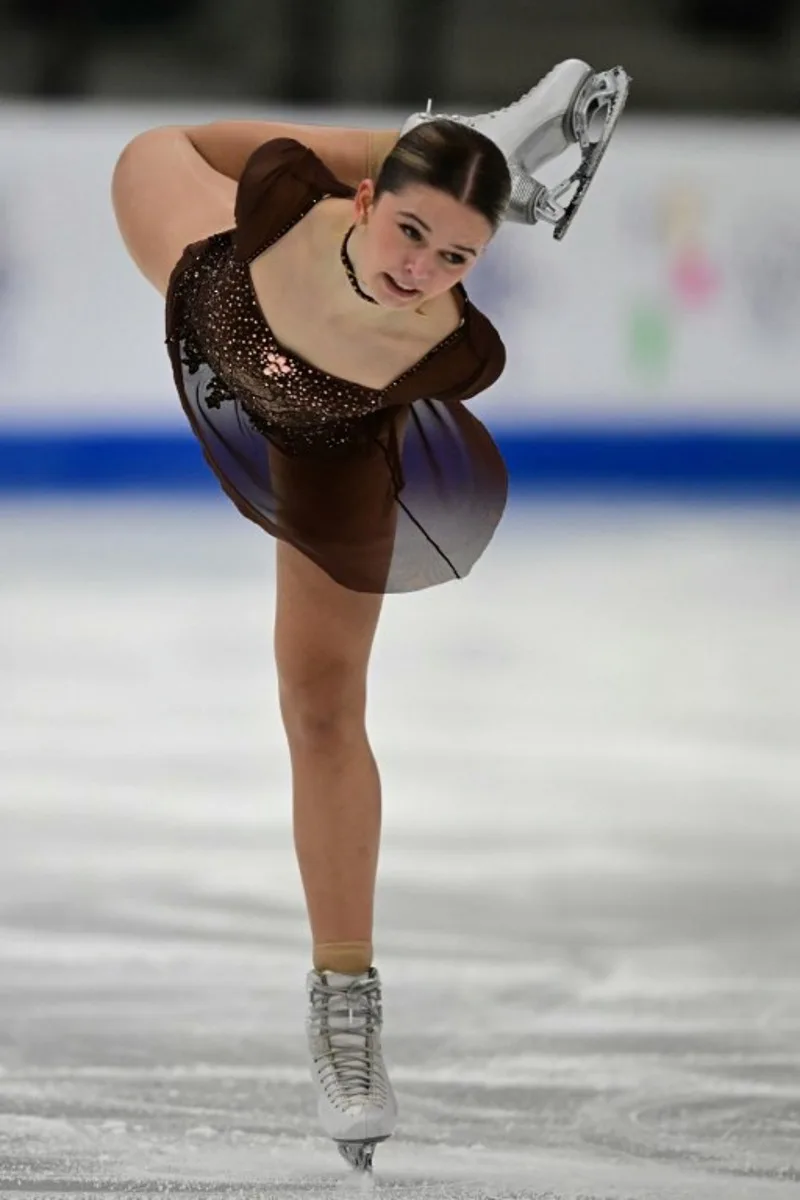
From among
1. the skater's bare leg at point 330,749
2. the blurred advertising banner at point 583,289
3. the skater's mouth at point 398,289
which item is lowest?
the skater's bare leg at point 330,749

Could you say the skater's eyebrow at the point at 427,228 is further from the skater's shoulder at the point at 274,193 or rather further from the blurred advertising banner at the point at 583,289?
the blurred advertising banner at the point at 583,289

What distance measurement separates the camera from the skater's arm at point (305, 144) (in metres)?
2.01

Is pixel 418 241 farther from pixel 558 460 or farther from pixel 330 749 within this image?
pixel 558 460

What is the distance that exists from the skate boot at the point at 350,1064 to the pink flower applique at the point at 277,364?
67cm

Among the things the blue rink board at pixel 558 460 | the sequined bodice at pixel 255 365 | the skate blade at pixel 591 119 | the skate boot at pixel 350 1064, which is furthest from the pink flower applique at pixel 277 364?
the blue rink board at pixel 558 460

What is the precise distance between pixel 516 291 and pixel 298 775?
12.1 feet

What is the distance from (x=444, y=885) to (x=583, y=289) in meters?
3.04

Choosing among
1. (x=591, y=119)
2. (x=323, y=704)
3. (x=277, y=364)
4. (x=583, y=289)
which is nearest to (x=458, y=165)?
(x=591, y=119)

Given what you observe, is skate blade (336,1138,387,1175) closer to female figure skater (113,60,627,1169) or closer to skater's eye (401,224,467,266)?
female figure skater (113,60,627,1169)

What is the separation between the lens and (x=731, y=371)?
5734 millimetres

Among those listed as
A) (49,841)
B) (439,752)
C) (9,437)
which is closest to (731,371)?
(9,437)

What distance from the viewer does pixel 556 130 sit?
69.7 inches

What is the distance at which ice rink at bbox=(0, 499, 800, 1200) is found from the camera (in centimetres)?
212

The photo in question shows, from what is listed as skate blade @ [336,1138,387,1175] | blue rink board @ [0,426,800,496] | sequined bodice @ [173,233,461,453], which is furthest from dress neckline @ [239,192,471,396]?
blue rink board @ [0,426,800,496]
